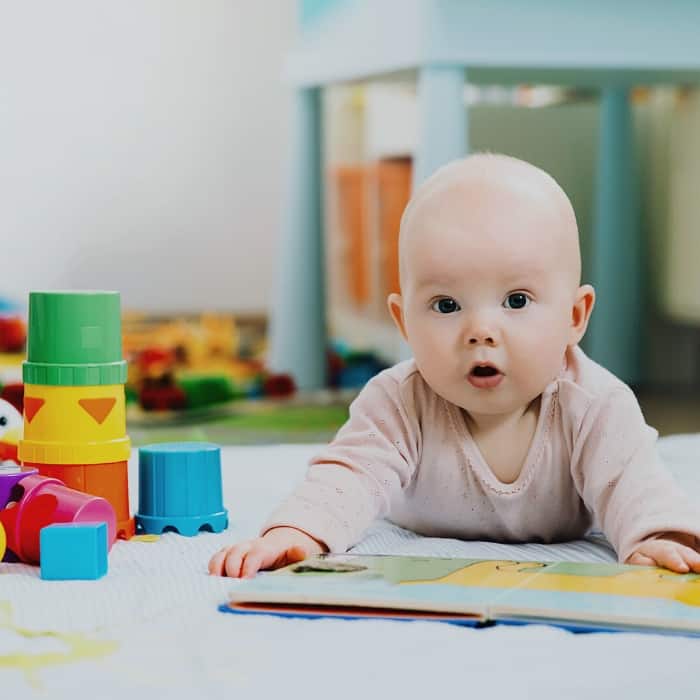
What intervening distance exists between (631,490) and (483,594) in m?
0.18

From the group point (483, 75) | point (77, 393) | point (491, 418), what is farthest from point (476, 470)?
point (483, 75)

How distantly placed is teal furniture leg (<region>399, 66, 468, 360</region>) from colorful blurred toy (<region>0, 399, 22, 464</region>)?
657mm

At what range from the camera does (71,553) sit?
2.24ft

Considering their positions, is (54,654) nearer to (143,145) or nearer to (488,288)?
(488,288)

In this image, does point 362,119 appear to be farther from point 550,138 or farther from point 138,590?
point 138,590

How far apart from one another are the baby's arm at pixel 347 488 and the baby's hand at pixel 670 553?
164 millimetres

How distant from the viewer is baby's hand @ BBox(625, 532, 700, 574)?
66 cm

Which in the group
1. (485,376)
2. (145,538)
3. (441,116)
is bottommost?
(145,538)

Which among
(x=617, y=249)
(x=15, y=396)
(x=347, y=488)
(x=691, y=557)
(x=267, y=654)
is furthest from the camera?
(x=617, y=249)

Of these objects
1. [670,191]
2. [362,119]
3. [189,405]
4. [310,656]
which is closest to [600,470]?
[310,656]

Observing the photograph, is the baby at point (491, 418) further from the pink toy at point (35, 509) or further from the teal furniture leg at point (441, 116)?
the teal furniture leg at point (441, 116)

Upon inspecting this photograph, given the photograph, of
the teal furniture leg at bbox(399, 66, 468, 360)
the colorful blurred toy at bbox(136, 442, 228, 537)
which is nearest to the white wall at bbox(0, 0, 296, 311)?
the teal furniture leg at bbox(399, 66, 468, 360)

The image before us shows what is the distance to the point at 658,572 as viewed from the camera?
654 millimetres

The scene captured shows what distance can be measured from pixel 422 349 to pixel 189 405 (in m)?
1.11
